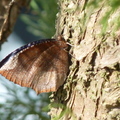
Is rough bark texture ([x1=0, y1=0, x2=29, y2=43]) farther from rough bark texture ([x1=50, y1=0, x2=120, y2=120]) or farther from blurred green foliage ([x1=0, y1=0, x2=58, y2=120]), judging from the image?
rough bark texture ([x1=50, y1=0, x2=120, y2=120])

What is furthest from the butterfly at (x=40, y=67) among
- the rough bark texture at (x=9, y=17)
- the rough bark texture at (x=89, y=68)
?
the rough bark texture at (x=9, y=17)

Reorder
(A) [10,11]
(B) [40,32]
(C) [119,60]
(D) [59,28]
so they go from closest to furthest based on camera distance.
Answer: (C) [119,60]
(D) [59,28]
(A) [10,11]
(B) [40,32]

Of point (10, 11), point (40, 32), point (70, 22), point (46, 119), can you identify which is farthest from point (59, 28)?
point (40, 32)

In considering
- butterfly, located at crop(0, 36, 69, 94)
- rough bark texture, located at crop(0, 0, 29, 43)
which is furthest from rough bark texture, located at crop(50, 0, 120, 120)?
rough bark texture, located at crop(0, 0, 29, 43)

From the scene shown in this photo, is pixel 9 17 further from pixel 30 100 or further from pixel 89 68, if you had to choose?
pixel 89 68

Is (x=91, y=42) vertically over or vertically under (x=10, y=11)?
under

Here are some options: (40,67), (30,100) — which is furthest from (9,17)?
(40,67)

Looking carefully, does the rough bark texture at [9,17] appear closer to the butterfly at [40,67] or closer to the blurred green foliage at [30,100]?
the blurred green foliage at [30,100]

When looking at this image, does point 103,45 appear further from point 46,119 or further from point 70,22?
point 46,119
